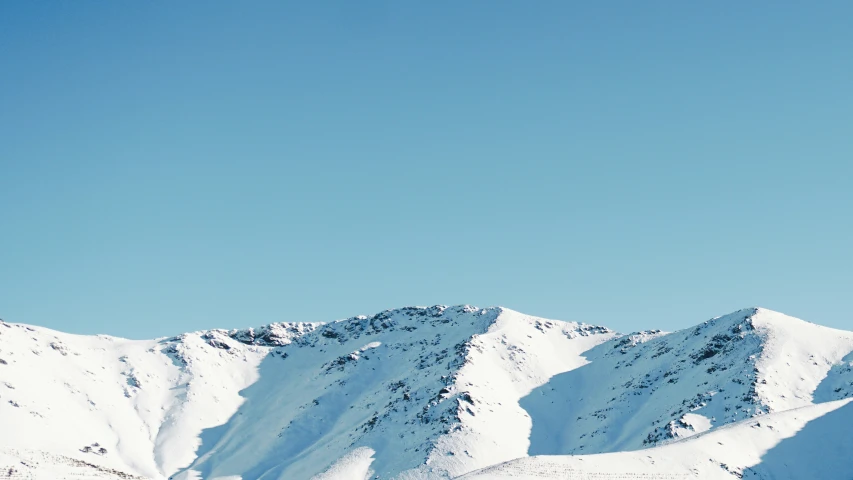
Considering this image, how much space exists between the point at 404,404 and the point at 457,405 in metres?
15.2

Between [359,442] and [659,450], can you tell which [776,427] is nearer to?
[659,450]

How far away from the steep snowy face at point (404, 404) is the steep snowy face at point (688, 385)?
8.09 m

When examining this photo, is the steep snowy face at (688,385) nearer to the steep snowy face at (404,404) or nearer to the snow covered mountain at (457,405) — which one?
the snow covered mountain at (457,405)

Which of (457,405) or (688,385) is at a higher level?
(457,405)

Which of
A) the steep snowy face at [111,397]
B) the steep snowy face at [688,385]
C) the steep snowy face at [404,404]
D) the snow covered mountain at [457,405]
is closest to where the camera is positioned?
the snow covered mountain at [457,405]

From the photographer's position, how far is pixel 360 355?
615ft

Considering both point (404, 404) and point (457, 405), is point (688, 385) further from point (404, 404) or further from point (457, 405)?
point (404, 404)

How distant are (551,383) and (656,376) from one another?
2464 centimetres

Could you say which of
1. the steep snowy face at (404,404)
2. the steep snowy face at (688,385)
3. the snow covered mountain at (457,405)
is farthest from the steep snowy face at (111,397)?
the steep snowy face at (688,385)

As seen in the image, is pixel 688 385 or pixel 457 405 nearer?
pixel 688 385

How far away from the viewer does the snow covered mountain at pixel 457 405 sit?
86250 mm

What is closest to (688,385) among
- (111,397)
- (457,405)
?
(457,405)

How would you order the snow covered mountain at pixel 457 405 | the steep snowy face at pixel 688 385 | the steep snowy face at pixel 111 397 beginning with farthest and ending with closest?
1. the steep snowy face at pixel 111 397
2. the steep snowy face at pixel 688 385
3. the snow covered mountain at pixel 457 405

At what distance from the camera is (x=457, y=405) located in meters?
130
